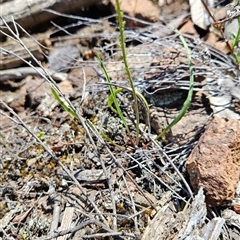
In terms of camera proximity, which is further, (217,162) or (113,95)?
(113,95)

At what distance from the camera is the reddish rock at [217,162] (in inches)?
69.4

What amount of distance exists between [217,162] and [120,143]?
523 millimetres

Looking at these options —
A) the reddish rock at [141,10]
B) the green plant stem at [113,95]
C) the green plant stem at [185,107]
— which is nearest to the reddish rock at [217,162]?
the green plant stem at [185,107]

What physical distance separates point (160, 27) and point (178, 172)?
1.11 meters

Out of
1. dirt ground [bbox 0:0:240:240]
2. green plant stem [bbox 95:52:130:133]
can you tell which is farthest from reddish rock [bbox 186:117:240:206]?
green plant stem [bbox 95:52:130:133]

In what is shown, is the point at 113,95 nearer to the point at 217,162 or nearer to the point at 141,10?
the point at 217,162

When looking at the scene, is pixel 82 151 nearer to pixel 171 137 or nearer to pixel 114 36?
pixel 171 137

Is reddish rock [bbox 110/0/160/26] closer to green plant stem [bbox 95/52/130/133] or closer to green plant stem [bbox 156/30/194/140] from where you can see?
green plant stem [bbox 156/30/194/140]

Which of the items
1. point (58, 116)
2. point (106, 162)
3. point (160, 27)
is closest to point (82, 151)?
point (106, 162)

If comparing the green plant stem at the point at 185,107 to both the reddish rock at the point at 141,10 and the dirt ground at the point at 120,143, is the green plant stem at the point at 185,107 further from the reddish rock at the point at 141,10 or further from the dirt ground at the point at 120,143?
the reddish rock at the point at 141,10

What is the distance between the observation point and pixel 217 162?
179cm

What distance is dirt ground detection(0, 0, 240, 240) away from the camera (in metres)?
1.78

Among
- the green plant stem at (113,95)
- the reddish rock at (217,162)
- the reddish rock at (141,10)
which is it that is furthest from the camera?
the reddish rock at (141,10)

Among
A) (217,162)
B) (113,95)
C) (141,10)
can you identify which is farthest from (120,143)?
(141,10)
